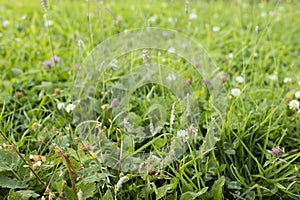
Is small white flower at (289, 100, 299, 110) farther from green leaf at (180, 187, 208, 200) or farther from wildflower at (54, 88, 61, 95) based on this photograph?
wildflower at (54, 88, 61, 95)

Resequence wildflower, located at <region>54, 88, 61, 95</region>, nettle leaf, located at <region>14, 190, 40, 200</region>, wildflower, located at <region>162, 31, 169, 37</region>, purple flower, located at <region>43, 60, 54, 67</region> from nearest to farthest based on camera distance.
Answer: nettle leaf, located at <region>14, 190, 40, 200</region>, wildflower, located at <region>54, 88, 61, 95</region>, purple flower, located at <region>43, 60, 54, 67</region>, wildflower, located at <region>162, 31, 169, 37</region>

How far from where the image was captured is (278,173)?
1.21 meters

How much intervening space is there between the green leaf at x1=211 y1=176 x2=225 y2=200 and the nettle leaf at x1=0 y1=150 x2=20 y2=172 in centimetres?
56

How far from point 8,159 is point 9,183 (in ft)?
0.24

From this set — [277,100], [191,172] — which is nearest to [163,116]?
[191,172]

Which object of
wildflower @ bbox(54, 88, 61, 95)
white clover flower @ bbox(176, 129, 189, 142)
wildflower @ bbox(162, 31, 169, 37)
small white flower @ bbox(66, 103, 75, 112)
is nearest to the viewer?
white clover flower @ bbox(176, 129, 189, 142)

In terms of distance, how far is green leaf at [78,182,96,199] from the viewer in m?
0.99

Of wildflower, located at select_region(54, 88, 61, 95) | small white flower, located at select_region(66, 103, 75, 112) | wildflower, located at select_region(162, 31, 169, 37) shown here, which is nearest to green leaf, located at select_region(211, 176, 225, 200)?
small white flower, located at select_region(66, 103, 75, 112)

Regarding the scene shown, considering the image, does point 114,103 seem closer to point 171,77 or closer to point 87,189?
point 171,77

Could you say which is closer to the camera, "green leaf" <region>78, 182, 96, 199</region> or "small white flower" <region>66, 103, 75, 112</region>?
"green leaf" <region>78, 182, 96, 199</region>

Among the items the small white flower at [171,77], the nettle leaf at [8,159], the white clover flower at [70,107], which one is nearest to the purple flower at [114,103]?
the white clover flower at [70,107]

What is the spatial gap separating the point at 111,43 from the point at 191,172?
3.21 feet

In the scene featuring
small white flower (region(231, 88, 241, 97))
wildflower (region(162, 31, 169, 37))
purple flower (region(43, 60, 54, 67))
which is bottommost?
small white flower (region(231, 88, 241, 97))

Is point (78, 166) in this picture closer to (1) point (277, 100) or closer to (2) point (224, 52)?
(1) point (277, 100)
